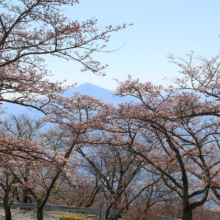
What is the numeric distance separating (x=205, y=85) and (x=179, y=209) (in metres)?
12.5

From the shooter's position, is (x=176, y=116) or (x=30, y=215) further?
(x=30, y=215)

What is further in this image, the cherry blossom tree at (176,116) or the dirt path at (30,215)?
the dirt path at (30,215)

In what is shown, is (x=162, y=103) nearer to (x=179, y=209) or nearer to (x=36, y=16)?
(x=36, y=16)

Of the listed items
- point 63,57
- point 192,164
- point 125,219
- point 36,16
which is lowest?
point 125,219

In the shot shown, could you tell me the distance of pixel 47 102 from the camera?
6.45m

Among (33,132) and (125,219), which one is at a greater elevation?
(33,132)

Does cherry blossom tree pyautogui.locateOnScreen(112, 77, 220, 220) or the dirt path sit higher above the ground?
cherry blossom tree pyautogui.locateOnScreen(112, 77, 220, 220)

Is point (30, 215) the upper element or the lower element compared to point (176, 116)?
lower

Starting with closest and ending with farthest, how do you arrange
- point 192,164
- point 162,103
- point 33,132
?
point 162,103 → point 192,164 → point 33,132

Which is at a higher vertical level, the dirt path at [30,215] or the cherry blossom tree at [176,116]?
the cherry blossom tree at [176,116]

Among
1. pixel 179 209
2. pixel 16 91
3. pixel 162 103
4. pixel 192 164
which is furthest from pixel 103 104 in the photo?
pixel 179 209

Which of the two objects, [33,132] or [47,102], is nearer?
[47,102]

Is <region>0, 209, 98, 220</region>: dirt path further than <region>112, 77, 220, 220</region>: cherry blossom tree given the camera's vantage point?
Yes

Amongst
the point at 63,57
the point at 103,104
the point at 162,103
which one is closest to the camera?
the point at 63,57
